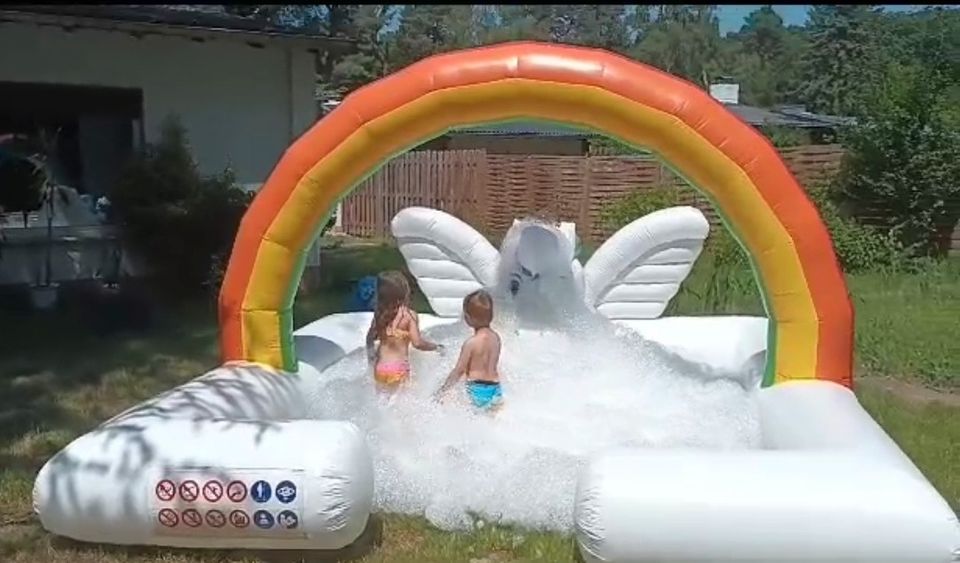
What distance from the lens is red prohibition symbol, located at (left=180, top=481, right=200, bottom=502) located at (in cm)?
Result: 401

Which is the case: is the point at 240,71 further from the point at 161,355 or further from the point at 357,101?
the point at 357,101

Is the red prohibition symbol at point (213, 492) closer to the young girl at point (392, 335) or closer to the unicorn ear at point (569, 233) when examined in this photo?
the young girl at point (392, 335)

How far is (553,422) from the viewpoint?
5926 millimetres

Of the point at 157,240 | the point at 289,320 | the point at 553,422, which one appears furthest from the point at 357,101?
the point at 157,240

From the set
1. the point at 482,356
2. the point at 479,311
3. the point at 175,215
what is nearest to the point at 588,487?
the point at 482,356

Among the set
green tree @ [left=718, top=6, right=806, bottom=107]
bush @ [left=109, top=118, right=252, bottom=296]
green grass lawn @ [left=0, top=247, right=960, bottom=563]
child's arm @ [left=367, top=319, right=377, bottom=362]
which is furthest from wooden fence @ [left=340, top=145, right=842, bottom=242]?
green tree @ [left=718, top=6, right=806, bottom=107]

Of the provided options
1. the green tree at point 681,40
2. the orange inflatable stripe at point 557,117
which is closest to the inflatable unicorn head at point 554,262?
the orange inflatable stripe at point 557,117

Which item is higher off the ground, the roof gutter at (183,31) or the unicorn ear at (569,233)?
the roof gutter at (183,31)

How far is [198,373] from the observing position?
7.54 metres

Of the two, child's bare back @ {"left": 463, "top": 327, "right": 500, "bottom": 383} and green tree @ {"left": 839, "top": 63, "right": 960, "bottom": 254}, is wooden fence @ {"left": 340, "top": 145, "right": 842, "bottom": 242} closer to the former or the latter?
green tree @ {"left": 839, "top": 63, "right": 960, "bottom": 254}

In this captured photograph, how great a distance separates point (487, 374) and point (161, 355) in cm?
331

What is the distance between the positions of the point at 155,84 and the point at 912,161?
9018 mm

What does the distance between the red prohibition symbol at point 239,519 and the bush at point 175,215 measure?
20.8ft

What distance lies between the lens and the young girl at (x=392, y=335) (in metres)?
6.18
